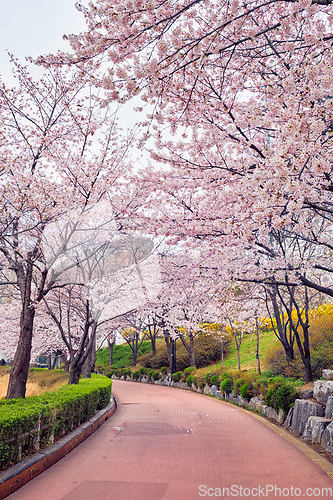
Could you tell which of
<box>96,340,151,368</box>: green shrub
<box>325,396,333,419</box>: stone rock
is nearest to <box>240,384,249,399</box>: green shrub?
<box>325,396,333,419</box>: stone rock

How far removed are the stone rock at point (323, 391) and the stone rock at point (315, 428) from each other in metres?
0.73

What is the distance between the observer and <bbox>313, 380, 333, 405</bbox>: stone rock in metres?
7.07

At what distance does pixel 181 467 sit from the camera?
16.0 feet

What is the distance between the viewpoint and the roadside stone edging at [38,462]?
3.81 meters

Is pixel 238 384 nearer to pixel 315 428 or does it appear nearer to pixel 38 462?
pixel 315 428

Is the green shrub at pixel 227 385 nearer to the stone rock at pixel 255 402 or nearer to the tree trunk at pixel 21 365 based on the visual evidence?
the stone rock at pixel 255 402

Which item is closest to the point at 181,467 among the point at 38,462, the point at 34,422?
the point at 38,462

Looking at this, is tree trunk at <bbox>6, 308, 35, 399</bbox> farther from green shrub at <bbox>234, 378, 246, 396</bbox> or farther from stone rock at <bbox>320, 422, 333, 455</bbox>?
green shrub at <bbox>234, 378, 246, 396</bbox>

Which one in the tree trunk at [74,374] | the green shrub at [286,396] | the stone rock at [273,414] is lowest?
the stone rock at [273,414]

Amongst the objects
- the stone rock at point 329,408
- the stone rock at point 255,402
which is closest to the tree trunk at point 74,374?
the stone rock at point 255,402

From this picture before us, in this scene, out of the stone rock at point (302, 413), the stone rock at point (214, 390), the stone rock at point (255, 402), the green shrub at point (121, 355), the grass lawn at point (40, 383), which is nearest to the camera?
the stone rock at point (302, 413)

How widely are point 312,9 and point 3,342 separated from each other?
28.0m

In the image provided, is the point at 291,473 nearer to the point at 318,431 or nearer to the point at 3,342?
the point at 318,431

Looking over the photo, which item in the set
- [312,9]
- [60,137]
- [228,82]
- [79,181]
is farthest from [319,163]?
[60,137]
